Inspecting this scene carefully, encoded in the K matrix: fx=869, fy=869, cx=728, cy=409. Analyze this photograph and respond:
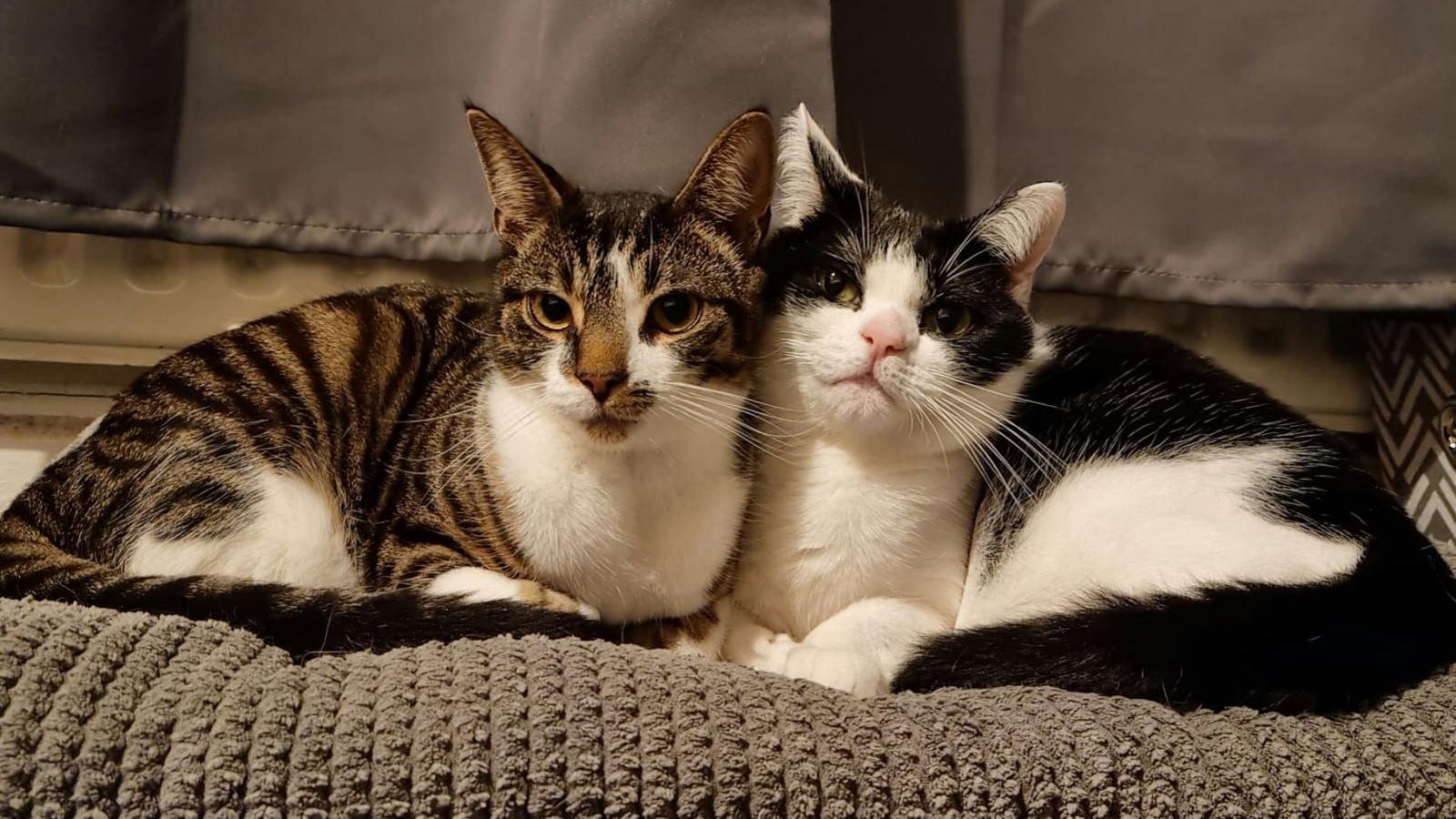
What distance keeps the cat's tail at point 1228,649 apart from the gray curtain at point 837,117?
67cm

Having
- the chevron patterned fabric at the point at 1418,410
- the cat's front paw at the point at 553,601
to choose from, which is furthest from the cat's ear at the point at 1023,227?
the chevron patterned fabric at the point at 1418,410

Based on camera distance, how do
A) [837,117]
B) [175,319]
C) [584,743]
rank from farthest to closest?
[175,319]
[837,117]
[584,743]

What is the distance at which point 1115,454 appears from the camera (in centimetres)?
115

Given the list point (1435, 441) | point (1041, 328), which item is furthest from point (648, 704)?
point (1435, 441)

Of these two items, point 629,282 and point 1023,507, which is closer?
point 629,282

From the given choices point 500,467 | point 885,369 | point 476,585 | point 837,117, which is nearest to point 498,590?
point 476,585

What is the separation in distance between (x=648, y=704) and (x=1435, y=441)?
152 centimetres

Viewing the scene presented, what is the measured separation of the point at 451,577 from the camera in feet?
3.26

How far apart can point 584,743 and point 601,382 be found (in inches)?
13.9

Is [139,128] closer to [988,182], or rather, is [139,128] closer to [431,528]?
[431,528]

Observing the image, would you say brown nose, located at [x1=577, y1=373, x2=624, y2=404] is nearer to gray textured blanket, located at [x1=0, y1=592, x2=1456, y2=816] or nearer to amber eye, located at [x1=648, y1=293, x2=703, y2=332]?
amber eye, located at [x1=648, y1=293, x2=703, y2=332]

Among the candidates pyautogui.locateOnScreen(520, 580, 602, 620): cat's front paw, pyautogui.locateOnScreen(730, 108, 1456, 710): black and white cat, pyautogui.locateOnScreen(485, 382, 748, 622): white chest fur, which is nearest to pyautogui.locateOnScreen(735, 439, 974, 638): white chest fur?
pyautogui.locateOnScreen(730, 108, 1456, 710): black and white cat

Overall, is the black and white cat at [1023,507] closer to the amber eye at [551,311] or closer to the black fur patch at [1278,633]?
the black fur patch at [1278,633]

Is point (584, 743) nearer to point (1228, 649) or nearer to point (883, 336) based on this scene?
point (883, 336)
